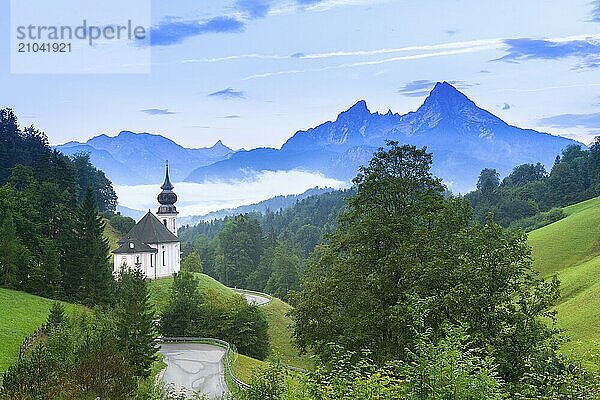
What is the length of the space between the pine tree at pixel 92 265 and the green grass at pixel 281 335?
13.8 m

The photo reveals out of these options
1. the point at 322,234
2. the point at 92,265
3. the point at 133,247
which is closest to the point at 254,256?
the point at 322,234

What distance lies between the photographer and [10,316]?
37094mm

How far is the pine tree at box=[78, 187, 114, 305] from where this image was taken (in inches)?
1902

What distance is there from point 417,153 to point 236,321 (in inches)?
987

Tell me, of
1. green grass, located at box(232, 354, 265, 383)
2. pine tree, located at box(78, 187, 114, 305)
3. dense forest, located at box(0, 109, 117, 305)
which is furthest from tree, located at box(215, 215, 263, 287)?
green grass, located at box(232, 354, 265, 383)

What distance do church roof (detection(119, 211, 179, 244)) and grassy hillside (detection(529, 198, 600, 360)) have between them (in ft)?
125

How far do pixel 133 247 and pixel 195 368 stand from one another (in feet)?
110

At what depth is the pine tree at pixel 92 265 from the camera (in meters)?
48.3

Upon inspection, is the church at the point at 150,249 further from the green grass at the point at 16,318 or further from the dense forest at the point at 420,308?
the dense forest at the point at 420,308

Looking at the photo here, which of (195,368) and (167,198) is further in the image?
(167,198)

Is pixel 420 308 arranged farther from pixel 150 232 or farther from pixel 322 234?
pixel 322 234

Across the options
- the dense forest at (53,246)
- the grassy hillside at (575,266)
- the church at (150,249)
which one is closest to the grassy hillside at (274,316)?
the church at (150,249)

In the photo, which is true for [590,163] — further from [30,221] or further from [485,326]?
[485,326]

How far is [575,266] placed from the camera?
51094mm
